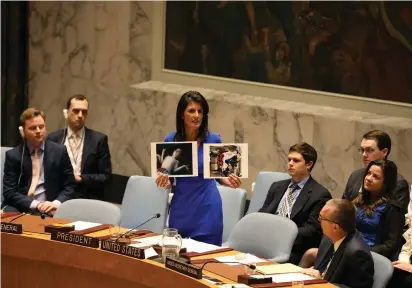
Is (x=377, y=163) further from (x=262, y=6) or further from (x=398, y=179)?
(x=262, y=6)

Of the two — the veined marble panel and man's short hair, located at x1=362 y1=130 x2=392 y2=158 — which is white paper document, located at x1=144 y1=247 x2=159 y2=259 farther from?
the veined marble panel

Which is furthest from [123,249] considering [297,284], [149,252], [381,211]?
[381,211]

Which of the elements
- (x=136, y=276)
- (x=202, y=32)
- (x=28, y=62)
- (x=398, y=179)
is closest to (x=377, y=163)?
(x=398, y=179)

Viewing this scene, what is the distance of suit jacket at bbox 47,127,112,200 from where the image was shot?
7.84m

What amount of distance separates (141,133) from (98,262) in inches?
194

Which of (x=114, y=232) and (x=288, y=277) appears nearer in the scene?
(x=288, y=277)

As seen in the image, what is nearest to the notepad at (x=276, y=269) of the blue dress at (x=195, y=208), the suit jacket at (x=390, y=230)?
the blue dress at (x=195, y=208)

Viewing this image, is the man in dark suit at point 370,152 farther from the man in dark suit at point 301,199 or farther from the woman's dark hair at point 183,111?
the woman's dark hair at point 183,111

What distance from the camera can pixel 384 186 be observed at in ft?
20.1

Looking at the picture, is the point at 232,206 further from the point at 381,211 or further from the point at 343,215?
the point at 343,215

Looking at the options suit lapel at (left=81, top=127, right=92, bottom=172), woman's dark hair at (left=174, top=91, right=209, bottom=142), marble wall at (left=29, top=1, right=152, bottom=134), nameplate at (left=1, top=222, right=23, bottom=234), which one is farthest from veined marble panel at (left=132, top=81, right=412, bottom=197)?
nameplate at (left=1, top=222, right=23, bottom=234)

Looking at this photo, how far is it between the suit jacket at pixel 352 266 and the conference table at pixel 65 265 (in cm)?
67

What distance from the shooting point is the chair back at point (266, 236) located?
5723 mm

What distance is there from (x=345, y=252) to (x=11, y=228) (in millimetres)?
2152
